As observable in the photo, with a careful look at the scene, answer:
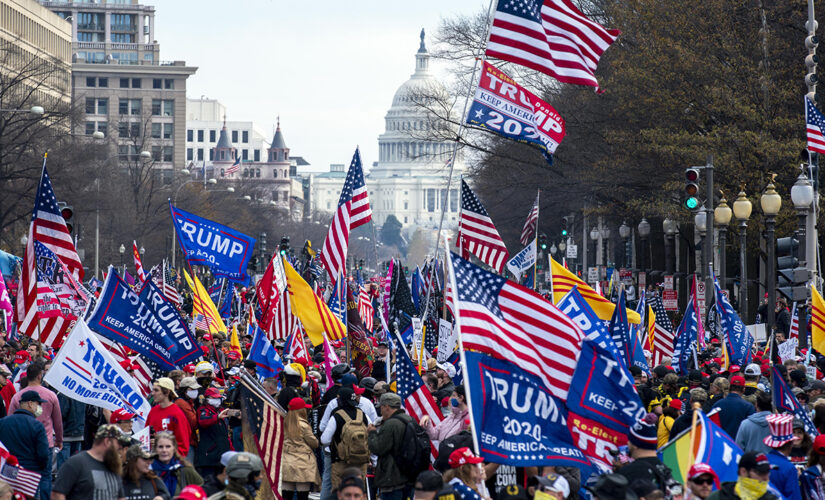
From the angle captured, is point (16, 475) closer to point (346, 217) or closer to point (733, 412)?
point (733, 412)

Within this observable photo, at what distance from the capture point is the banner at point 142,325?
1416cm

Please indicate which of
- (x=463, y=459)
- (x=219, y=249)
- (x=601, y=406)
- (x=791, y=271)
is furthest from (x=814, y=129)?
(x=463, y=459)

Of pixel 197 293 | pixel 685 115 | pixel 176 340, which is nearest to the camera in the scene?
pixel 176 340

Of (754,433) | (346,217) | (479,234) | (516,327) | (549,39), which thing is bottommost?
(754,433)

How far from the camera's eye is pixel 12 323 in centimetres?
2384

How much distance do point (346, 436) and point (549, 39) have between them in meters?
6.39

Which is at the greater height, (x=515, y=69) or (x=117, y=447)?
(x=515, y=69)

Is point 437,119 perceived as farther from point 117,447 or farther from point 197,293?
point 117,447

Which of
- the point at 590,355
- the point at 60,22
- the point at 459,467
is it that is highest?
the point at 60,22

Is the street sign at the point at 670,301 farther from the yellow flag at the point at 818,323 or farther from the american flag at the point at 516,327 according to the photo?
the american flag at the point at 516,327

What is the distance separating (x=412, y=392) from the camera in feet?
39.7

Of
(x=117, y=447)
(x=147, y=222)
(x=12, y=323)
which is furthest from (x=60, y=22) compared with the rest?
(x=117, y=447)

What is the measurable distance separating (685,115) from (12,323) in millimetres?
18150

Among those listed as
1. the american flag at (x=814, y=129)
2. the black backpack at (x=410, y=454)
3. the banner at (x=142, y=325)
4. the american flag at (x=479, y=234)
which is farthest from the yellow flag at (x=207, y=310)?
the black backpack at (x=410, y=454)
